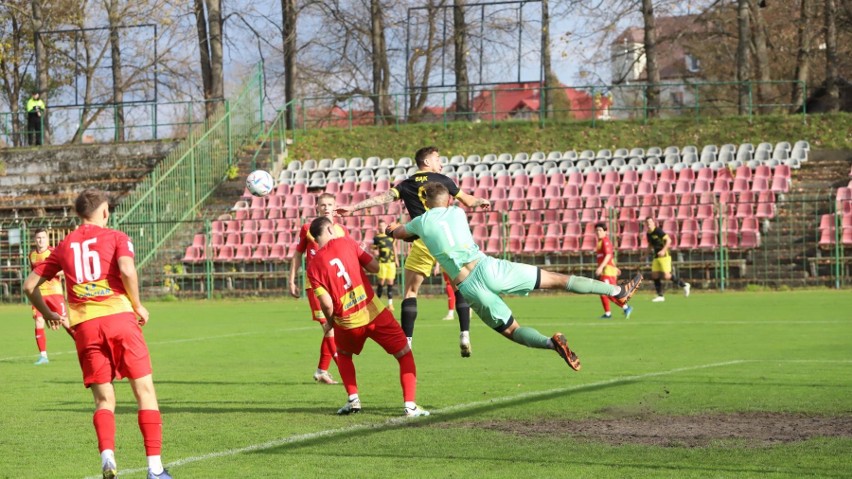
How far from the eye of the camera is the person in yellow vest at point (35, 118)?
43219 mm

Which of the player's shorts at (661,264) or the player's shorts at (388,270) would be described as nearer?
the player's shorts at (661,264)

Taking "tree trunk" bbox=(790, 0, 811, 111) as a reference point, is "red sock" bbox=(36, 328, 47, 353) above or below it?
below

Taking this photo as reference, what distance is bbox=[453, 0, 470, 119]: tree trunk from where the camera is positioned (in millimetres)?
43656

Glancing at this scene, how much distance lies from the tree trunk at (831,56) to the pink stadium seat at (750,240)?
12.8m

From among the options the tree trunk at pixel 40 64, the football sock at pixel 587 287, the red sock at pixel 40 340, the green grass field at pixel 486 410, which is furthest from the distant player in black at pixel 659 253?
the tree trunk at pixel 40 64

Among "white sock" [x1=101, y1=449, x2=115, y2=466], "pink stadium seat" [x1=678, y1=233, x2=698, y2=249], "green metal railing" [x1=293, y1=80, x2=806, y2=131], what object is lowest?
"white sock" [x1=101, y1=449, x2=115, y2=466]

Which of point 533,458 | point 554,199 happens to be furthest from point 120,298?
point 554,199

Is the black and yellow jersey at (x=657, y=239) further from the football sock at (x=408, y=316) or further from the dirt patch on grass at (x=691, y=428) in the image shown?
the dirt patch on grass at (x=691, y=428)

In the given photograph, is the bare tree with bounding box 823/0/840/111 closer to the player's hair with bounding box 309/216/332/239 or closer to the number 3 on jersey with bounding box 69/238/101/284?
the player's hair with bounding box 309/216/332/239

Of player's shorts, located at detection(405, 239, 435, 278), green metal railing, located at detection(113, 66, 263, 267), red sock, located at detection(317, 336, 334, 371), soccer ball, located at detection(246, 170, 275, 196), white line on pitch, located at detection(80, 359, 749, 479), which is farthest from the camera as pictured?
green metal railing, located at detection(113, 66, 263, 267)

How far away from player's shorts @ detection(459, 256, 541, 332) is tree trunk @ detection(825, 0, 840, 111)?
34822 millimetres

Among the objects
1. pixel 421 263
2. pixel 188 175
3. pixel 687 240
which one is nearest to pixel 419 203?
pixel 421 263

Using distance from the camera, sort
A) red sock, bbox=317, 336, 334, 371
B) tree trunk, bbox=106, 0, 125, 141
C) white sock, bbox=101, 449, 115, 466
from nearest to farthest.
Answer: white sock, bbox=101, 449, 115, 466 < red sock, bbox=317, 336, 334, 371 < tree trunk, bbox=106, 0, 125, 141

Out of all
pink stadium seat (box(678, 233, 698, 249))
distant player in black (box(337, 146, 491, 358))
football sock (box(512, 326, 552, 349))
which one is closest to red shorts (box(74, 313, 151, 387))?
football sock (box(512, 326, 552, 349))
